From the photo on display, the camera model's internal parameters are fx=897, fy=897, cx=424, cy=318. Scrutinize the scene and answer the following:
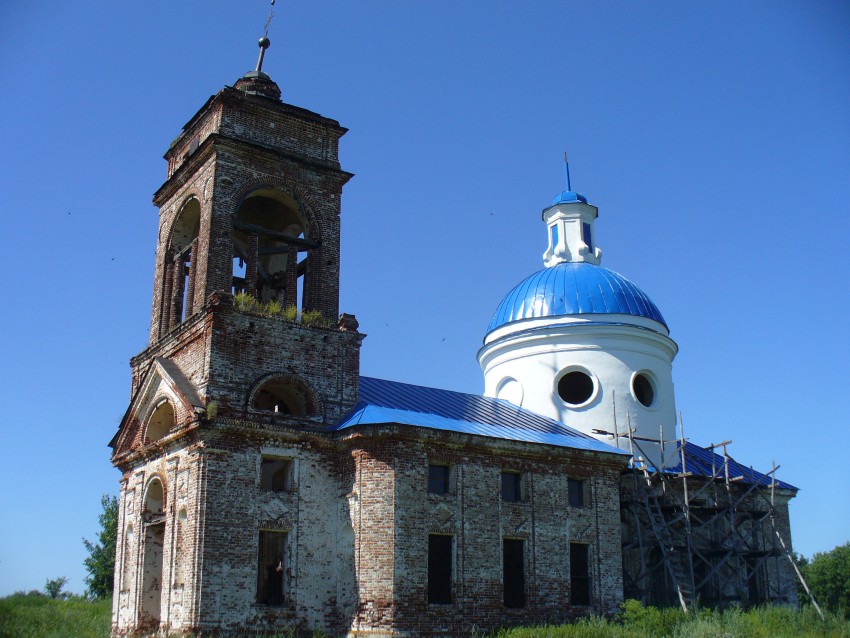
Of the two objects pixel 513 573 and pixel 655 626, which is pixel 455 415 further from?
pixel 655 626

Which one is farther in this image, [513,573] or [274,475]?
[274,475]

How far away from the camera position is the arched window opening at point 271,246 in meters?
19.7

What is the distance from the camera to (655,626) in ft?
57.6

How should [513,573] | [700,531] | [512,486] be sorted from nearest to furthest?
[513,573]
[512,486]
[700,531]

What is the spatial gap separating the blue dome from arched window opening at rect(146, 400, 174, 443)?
10.2 metres

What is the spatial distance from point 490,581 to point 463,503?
1.64 m

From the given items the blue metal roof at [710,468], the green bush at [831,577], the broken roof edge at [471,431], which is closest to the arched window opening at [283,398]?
the broken roof edge at [471,431]

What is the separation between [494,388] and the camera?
25922 millimetres

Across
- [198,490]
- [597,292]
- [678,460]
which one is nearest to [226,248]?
[198,490]

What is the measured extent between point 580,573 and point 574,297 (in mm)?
8221

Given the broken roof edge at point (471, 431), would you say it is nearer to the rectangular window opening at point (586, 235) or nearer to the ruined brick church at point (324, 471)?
the ruined brick church at point (324, 471)

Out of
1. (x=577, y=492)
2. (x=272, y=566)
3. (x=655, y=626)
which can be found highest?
(x=577, y=492)

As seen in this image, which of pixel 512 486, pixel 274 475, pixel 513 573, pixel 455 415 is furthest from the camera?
pixel 455 415

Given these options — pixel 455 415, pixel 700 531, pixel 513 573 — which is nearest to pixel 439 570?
pixel 513 573
